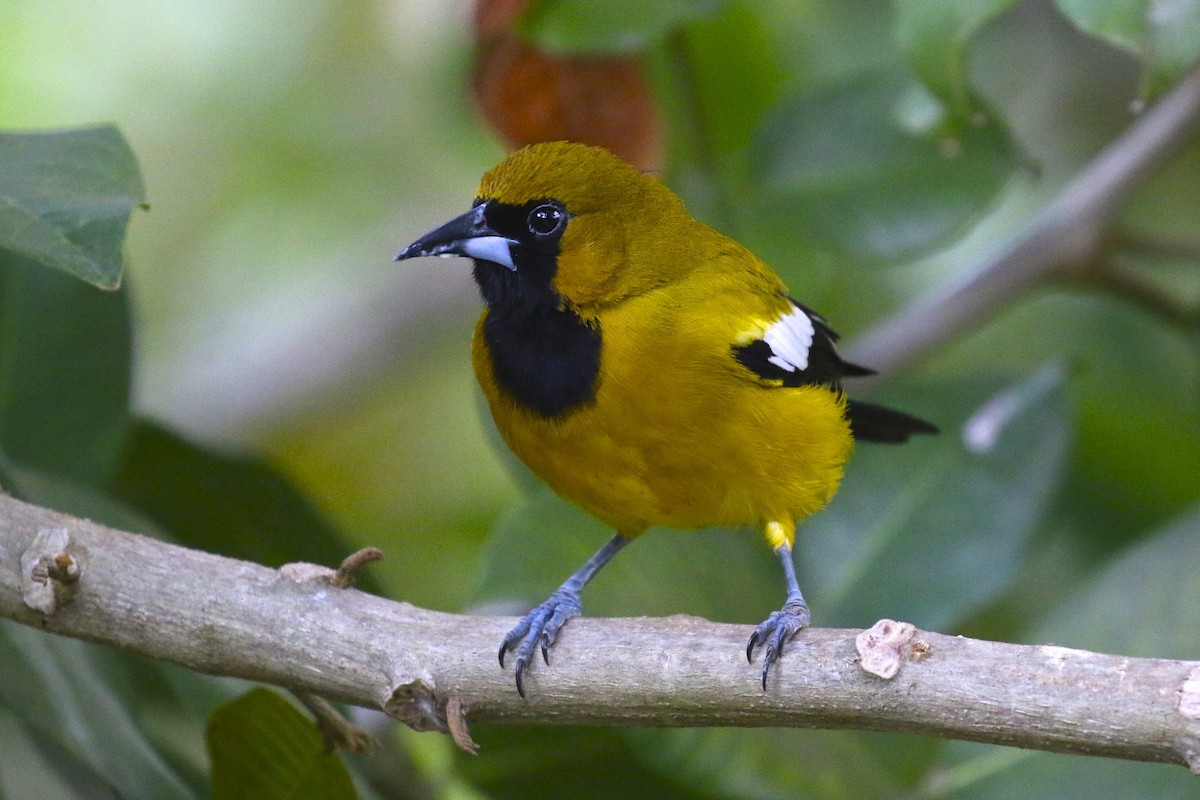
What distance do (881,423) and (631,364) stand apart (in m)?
0.74

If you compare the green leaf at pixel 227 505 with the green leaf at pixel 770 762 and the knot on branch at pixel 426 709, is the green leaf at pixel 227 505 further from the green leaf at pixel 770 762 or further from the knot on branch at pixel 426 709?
the knot on branch at pixel 426 709

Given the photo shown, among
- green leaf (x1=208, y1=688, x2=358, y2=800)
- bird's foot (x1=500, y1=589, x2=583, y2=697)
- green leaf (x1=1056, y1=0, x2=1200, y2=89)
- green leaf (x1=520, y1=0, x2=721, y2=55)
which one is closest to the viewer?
bird's foot (x1=500, y1=589, x2=583, y2=697)

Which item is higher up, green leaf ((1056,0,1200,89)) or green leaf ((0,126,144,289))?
green leaf ((1056,0,1200,89))

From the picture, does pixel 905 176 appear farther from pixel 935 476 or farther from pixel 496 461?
pixel 496 461

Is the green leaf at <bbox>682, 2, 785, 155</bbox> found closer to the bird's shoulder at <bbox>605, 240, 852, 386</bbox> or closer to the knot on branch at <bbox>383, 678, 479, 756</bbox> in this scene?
the bird's shoulder at <bbox>605, 240, 852, 386</bbox>

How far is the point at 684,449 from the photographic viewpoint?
2.02 m

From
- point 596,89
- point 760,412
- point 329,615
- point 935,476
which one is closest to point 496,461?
point 596,89

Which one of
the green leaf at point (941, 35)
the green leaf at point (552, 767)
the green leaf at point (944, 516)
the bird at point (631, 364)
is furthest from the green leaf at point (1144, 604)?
the green leaf at point (941, 35)

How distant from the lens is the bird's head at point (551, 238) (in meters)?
2.16

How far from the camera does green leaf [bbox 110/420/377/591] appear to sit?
230 cm

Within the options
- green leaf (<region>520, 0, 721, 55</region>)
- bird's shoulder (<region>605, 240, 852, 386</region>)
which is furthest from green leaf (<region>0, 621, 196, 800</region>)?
green leaf (<region>520, 0, 721, 55</region>)

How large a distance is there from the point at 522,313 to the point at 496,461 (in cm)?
184

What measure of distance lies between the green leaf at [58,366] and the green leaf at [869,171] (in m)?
1.45

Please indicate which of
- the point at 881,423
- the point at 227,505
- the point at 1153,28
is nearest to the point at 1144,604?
the point at 881,423
